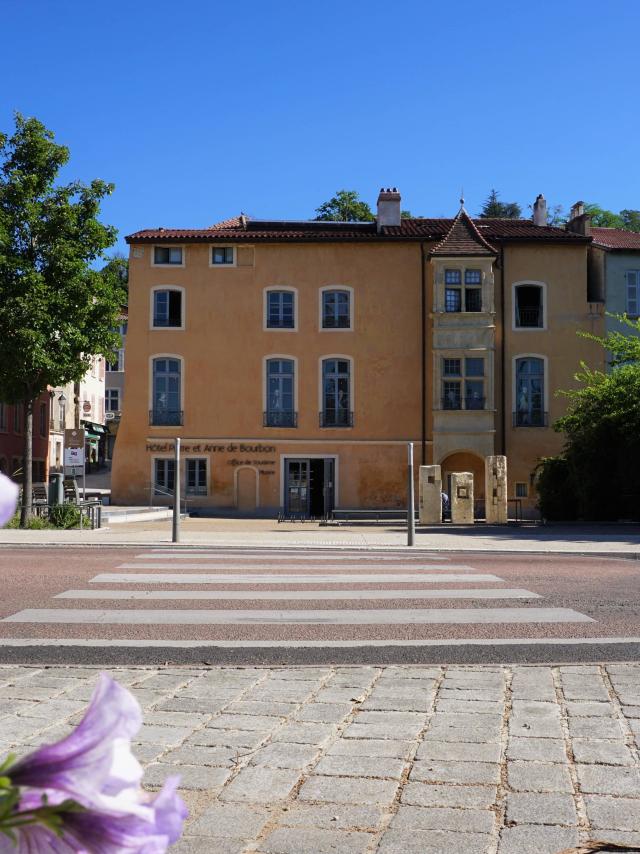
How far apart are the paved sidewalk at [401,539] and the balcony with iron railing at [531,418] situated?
41.9ft

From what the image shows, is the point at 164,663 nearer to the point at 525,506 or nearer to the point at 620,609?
the point at 620,609

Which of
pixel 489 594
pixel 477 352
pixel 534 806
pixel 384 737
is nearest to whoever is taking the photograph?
pixel 534 806

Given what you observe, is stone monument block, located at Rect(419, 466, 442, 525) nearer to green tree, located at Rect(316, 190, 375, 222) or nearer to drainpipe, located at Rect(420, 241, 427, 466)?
drainpipe, located at Rect(420, 241, 427, 466)

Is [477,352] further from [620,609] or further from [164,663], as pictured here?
[164,663]

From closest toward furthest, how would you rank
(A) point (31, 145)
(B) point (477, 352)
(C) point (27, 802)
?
(C) point (27, 802) < (A) point (31, 145) < (B) point (477, 352)

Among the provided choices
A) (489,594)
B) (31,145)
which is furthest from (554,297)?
(489,594)

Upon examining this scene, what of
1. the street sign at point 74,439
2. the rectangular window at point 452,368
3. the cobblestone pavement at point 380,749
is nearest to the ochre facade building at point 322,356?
the rectangular window at point 452,368

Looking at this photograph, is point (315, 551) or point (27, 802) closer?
→ point (27, 802)

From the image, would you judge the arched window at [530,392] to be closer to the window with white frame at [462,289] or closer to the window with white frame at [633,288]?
the window with white frame at [462,289]

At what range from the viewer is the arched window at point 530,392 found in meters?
39.6

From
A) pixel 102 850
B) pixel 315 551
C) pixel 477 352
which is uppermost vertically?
pixel 477 352

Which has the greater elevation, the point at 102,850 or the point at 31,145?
the point at 31,145

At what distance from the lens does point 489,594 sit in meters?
11.0

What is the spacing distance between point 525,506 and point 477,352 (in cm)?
630
